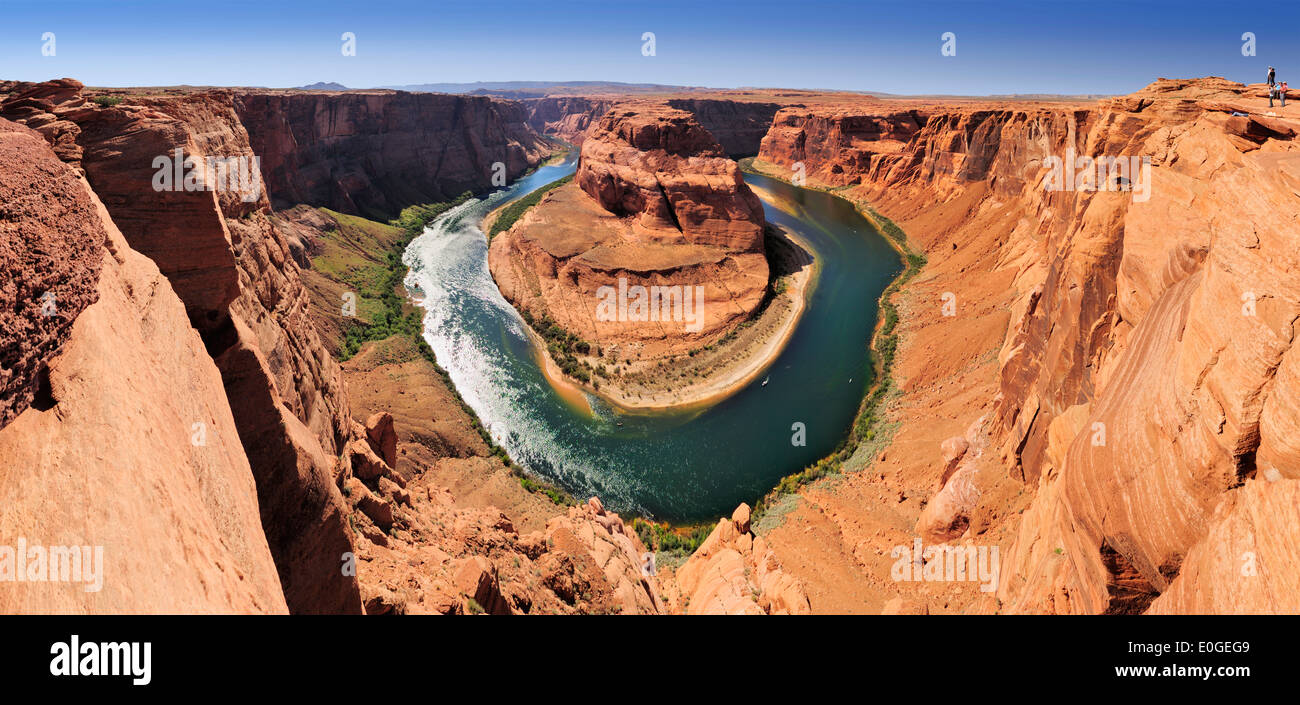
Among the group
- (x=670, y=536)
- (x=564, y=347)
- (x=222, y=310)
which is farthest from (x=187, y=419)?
(x=564, y=347)

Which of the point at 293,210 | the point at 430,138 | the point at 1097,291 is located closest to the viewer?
the point at 1097,291

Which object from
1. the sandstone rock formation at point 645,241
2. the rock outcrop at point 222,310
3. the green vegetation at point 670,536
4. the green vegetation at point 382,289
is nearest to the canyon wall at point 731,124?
the sandstone rock formation at point 645,241

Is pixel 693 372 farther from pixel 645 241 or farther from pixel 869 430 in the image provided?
pixel 645 241

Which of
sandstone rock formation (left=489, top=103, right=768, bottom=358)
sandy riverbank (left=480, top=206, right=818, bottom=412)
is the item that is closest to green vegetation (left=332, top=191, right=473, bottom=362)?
sandstone rock formation (left=489, top=103, right=768, bottom=358)

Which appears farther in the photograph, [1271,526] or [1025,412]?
[1025,412]

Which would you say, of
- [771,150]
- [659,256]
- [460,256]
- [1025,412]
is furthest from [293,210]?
[771,150]
